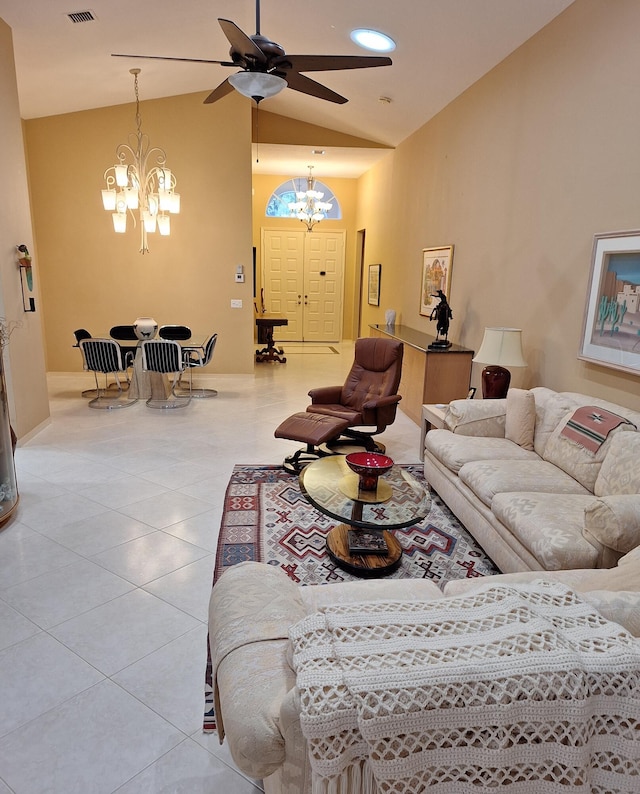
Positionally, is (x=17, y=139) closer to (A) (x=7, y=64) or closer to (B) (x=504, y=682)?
(A) (x=7, y=64)

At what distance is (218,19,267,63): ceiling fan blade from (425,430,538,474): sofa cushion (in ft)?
8.32

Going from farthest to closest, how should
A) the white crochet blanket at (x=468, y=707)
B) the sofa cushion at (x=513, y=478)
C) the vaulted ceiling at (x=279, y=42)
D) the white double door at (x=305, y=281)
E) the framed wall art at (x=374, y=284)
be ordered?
the white double door at (x=305, y=281) → the framed wall art at (x=374, y=284) → the vaulted ceiling at (x=279, y=42) → the sofa cushion at (x=513, y=478) → the white crochet blanket at (x=468, y=707)

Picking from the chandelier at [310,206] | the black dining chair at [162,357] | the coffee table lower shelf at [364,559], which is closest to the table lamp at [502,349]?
the coffee table lower shelf at [364,559]

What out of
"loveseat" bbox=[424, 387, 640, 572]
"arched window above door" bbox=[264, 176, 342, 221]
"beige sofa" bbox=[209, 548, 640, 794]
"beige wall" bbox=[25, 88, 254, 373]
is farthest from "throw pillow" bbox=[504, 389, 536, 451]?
"arched window above door" bbox=[264, 176, 342, 221]

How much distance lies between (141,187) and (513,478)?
19.2 ft

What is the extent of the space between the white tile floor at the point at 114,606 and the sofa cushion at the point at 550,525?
4.83 ft

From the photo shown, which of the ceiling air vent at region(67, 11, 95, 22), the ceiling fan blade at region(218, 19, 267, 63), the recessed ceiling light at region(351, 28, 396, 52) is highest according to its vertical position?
the recessed ceiling light at region(351, 28, 396, 52)

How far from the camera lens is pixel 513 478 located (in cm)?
292

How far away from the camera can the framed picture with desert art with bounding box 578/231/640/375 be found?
3025 millimetres

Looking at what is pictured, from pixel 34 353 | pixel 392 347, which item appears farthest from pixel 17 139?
pixel 392 347

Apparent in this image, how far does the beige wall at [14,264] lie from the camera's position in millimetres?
4305

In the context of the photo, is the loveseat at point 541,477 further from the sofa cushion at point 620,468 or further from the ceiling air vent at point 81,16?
the ceiling air vent at point 81,16

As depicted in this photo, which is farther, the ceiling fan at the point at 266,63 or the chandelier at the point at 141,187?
the chandelier at the point at 141,187

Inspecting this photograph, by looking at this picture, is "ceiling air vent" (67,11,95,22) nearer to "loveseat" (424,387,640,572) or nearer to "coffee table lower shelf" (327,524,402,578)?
"loveseat" (424,387,640,572)
